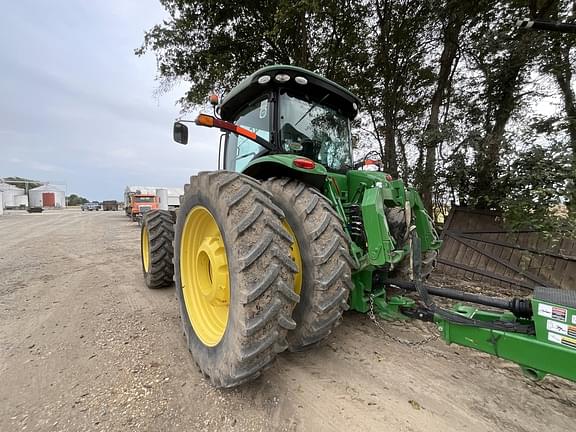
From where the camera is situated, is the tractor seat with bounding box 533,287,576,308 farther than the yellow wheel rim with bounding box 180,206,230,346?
No

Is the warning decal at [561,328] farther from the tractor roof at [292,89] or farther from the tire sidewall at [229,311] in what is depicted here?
the tractor roof at [292,89]

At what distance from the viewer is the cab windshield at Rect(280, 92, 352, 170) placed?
8.97 feet

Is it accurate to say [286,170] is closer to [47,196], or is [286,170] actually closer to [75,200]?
[47,196]

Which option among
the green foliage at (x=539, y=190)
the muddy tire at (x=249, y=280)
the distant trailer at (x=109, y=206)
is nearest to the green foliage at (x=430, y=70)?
the green foliage at (x=539, y=190)

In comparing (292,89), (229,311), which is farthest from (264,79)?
(229,311)

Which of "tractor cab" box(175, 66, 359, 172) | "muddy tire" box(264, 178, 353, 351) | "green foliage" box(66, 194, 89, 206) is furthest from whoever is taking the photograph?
"green foliage" box(66, 194, 89, 206)

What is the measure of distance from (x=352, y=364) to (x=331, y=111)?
2.45m

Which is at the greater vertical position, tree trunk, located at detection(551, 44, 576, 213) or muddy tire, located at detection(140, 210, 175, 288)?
tree trunk, located at detection(551, 44, 576, 213)

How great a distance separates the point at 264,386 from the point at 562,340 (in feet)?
5.24

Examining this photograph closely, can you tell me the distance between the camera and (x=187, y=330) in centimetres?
221

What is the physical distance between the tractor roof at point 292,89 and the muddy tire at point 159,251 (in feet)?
5.59

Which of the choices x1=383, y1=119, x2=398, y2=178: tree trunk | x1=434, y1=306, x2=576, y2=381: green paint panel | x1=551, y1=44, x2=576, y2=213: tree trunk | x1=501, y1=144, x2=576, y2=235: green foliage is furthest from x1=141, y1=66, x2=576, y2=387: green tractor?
x1=383, y1=119, x2=398, y2=178: tree trunk

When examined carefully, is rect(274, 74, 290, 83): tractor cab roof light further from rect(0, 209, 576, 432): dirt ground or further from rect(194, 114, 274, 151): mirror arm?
rect(0, 209, 576, 432): dirt ground

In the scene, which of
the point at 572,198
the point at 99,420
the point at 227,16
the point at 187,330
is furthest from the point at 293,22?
the point at 99,420
